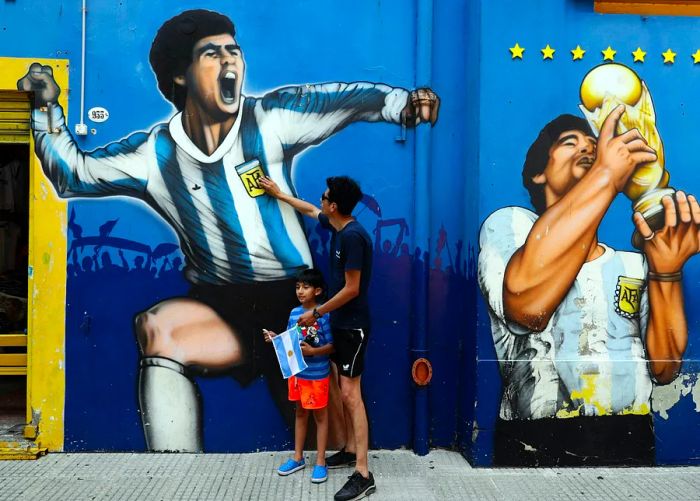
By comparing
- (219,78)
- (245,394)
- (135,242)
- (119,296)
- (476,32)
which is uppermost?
(476,32)

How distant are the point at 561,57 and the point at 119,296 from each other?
3586mm

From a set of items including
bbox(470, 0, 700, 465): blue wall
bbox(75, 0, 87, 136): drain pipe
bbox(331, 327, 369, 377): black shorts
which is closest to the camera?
bbox(331, 327, 369, 377): black shorts

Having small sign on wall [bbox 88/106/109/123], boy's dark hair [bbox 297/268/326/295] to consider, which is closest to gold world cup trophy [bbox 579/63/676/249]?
boy's dark hair [bbox 297/268/326/295]

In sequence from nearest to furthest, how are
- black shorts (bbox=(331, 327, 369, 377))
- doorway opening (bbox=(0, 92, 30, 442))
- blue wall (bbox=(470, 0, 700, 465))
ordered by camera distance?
1. black shorts (bbox=(331, 327, 369, 377))
2. blue wall (bbox=(470, 0, 700, 465))
3. doorway opening (bbox=(0, 92, 30, 442))

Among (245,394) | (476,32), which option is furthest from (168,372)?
(476,32)

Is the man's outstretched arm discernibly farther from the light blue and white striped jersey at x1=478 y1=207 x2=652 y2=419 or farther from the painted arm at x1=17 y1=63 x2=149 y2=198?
the light blue and white striped jersey at x1=478 y1=207 x2=652 y2=419

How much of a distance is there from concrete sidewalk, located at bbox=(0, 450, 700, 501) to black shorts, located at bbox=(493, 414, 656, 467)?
0.08m

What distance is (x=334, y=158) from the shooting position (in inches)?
182

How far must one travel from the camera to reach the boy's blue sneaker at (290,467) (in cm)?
428

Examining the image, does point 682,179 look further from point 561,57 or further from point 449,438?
point 449,438

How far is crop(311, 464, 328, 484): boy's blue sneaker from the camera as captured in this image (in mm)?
4176

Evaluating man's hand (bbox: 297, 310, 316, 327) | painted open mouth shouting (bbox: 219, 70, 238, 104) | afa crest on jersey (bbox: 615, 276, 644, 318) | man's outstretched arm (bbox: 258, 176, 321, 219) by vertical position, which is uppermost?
painted open mouth shouting (bbox: 219, 70, 238, 104)

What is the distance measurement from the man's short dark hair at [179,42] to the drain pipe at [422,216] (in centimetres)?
137

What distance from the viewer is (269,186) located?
14.9ft
